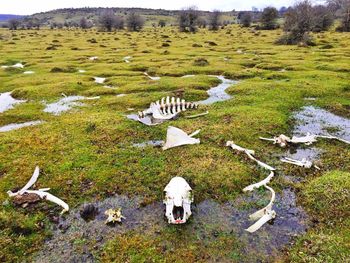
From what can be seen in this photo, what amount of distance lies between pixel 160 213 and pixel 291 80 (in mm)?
Answer: 21310

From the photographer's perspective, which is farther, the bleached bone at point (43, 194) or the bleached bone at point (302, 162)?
the bleached bone at point (302, 162)

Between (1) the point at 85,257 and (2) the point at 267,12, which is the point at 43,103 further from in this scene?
(2) the point at 267,12

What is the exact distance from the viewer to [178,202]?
1010 centimetres

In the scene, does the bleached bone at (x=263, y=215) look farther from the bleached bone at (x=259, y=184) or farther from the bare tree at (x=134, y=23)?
the bare tree at (x=134, y=23)

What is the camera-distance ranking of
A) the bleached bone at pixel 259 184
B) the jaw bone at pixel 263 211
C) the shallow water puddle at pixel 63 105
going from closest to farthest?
1. the jaw bone at pixel 263 211
2. the bleached bone at pixel 259 184
3. the shallow water puddle at pixel 63 105

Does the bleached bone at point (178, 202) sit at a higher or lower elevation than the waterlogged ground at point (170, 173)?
higher

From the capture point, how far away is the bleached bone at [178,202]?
32.3 ft

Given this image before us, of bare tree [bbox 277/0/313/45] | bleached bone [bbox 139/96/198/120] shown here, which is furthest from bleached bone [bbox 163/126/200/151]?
bare tree [bbox 277/0/313/45]

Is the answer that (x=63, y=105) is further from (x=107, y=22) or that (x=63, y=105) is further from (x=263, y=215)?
(x=107, y=22)

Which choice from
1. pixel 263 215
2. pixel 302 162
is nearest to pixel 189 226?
pixel 263 215

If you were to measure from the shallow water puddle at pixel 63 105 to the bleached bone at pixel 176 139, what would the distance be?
9.33m

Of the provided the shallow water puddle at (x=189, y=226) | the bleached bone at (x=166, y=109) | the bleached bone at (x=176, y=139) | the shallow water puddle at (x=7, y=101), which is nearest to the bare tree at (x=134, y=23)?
the shallow water puddle at (x=7, y=101)

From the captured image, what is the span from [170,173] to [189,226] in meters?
3.18

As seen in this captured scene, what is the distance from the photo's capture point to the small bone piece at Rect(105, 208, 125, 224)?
33.2 ft
